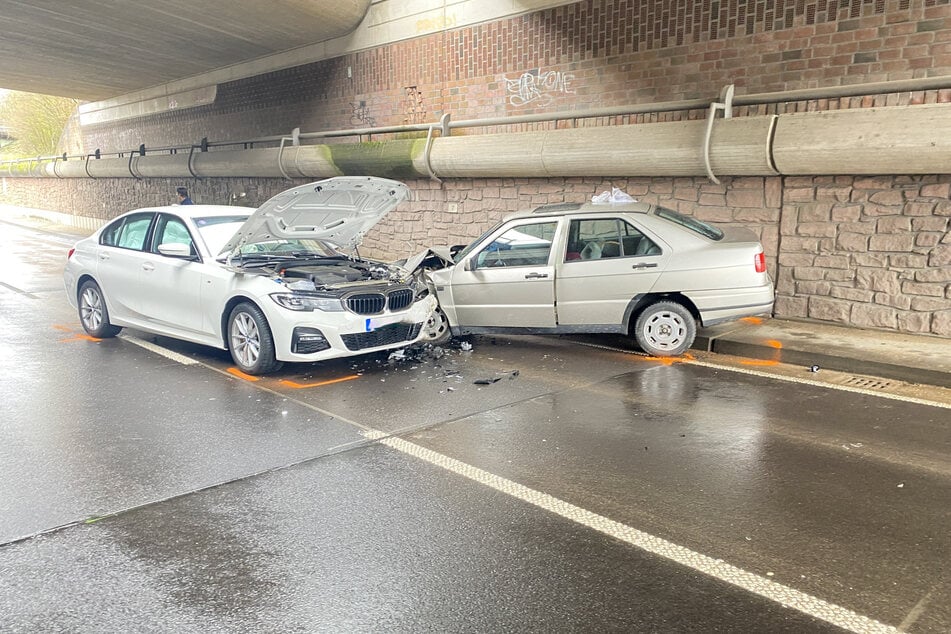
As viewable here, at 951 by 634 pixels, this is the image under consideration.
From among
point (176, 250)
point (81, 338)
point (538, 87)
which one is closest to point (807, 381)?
point (176, 250)

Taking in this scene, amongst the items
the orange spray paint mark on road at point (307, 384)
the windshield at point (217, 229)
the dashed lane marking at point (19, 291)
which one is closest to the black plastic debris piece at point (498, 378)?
the orange spray paint mark on road at point (307, 384)

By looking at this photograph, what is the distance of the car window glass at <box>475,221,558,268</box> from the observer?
26.9 ft

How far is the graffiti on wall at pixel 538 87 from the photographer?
11.6 metres

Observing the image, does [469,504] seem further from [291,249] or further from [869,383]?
[291,249]

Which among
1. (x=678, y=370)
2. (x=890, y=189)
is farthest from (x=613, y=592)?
(x=890, y=189)

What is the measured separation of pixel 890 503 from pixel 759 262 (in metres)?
3.78

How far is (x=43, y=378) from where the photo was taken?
7191 millimetres

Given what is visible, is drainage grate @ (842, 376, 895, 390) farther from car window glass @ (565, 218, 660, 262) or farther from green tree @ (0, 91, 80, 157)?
green tree @ (0, 91, 80, 157)

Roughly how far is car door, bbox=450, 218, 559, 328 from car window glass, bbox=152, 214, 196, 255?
9.76 ft

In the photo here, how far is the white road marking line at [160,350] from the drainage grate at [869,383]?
6.52m

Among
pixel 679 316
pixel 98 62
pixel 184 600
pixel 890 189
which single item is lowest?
pixel 184 600

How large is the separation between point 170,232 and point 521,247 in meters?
3.92

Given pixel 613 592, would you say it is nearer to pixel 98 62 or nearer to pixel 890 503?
pixel 890 503

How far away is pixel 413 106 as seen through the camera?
47.2 feet
